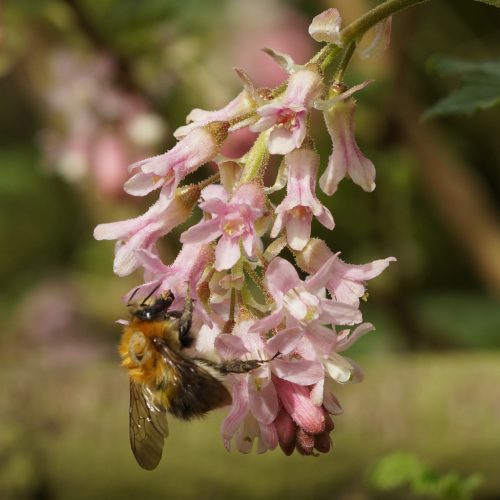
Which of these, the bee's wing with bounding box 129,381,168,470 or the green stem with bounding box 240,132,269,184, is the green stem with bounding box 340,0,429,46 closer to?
the green stem with bounding box 240,132,269,184

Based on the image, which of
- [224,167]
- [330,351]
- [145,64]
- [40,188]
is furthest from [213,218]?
[40,188]

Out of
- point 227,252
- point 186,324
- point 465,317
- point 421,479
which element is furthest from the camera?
point 465,317

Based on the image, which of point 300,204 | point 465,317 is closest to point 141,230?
point 300,204

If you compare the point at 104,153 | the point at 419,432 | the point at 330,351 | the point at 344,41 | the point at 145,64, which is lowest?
the point at 419,432

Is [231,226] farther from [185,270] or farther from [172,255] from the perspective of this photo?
[172,255]

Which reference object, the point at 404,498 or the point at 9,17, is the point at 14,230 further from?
the point at 404,498

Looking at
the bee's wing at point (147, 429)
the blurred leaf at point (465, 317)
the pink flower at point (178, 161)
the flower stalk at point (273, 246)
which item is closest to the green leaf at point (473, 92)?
the flower stalk at point (273, 246)
